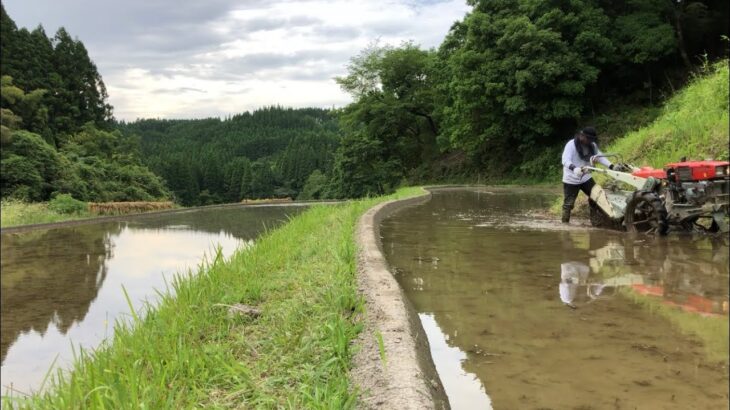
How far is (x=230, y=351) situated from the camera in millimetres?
2789

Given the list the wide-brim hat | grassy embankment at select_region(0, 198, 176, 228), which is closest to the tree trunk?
the wide-brim hat

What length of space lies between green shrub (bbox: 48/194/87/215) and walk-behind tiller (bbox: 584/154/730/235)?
4.72 m

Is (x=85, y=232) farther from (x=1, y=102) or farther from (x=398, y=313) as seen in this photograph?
(x=398, y=313)

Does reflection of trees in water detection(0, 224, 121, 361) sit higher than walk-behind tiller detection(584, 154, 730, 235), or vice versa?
walk-behind tiller detection(584, 154, 730, 235)

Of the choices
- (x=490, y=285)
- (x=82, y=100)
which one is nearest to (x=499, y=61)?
(x=490, y=285)

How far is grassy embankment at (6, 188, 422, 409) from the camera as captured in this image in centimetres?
Answer: 224

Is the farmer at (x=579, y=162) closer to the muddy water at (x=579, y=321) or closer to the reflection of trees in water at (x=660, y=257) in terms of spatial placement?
the muddy water at (x=579, y=321)

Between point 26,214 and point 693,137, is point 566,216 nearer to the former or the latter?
point 693,137

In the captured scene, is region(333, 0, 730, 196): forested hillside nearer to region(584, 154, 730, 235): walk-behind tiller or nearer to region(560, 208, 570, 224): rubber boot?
region(560, 208, 570, 224): rubber boot

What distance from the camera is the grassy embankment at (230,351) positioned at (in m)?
2.24

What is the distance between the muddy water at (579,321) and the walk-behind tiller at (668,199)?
191 millimetres

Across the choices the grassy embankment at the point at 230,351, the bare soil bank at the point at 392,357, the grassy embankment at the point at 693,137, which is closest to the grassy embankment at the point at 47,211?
the grassy embankment at the point at 230,351

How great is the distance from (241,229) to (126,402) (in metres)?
8.31

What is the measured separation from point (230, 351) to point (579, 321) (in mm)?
1944
